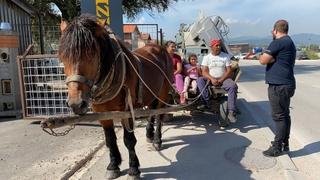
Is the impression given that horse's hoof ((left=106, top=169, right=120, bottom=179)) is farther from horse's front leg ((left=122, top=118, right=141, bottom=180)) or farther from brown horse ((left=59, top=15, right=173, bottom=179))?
horse's front leg ((left=122, top=118, right=141, bottom=180))

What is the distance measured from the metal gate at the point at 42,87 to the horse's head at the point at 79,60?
5003 millimetres

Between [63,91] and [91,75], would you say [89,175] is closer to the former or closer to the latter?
[91,75]

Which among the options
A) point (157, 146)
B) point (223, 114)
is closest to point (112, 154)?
point (157, 146)

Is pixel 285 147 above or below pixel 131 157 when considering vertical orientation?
below

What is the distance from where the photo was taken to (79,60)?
3.89 meters

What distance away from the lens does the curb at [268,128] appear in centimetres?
539

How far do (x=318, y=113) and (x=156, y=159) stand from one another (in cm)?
584

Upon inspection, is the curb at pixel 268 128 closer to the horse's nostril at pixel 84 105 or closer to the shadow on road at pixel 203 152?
the shadow on road at pixel 203 152

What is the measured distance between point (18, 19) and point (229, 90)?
29.2 feet

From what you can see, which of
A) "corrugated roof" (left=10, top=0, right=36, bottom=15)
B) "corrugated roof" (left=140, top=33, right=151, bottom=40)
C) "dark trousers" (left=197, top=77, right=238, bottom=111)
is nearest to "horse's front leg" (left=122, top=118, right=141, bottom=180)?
"dark trousers" (left=197, top=77, right=238, bottom=111)

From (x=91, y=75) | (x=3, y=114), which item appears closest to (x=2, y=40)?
(x=3, y=114)

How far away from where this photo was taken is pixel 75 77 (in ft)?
12.6

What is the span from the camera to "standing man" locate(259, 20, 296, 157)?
6.04 metres

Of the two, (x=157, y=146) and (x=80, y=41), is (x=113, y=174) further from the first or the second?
(x=80, y=41)
